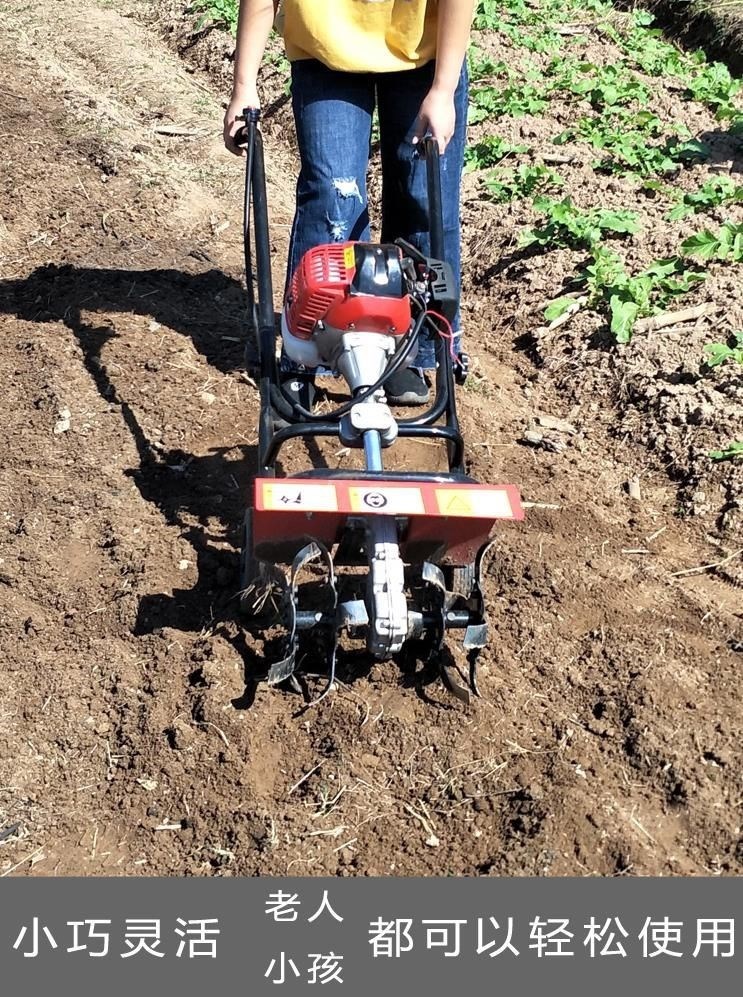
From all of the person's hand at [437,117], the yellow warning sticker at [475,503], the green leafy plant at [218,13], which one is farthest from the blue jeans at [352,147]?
the green leafy plant at [218,13]

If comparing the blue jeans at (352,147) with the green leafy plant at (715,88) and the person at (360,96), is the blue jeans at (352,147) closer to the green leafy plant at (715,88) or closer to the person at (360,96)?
the person at (360,96)

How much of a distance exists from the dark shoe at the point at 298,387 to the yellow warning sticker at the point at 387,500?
605 mm

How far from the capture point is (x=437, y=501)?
2711 mm

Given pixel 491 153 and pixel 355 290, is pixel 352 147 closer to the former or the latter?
pixel 355 290

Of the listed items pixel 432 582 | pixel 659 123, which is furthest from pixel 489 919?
pixel 659 123

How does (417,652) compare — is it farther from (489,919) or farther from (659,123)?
(659,123)

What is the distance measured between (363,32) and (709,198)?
7.63 feet

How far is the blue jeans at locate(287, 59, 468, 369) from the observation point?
356 cm

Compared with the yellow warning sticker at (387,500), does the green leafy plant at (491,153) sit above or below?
below

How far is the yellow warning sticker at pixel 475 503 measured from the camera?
2.70m

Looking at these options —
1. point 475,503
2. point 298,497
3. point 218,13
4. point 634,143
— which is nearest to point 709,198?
point 634,143

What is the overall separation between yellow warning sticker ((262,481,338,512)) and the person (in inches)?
26.7

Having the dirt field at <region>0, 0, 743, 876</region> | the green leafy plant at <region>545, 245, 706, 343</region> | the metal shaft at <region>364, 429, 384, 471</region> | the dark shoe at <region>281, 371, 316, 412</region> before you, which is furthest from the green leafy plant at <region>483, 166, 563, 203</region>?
the metal shaft at <region>364, 429, 384, 471</region>

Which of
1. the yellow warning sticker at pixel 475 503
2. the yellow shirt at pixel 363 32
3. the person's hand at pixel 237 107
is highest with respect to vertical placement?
the yellow shirt at pixel 363 32
